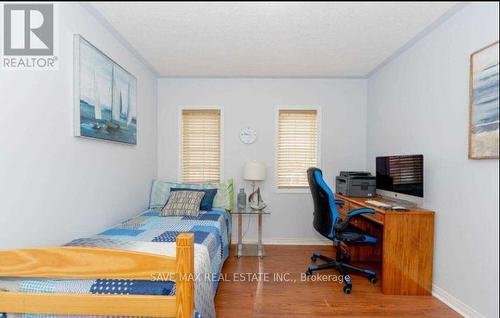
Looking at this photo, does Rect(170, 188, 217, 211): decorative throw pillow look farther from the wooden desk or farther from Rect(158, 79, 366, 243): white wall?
the wooden desk

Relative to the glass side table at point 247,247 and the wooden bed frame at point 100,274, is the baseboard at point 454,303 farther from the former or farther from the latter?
the wooden bed frame at point 100,274

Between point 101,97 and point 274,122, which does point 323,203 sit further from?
point 101,97

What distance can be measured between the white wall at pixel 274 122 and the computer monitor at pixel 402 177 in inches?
36.5

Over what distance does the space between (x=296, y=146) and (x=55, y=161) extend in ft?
9.82

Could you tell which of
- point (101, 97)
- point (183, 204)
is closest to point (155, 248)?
point (183, 204)

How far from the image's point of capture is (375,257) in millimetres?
3416

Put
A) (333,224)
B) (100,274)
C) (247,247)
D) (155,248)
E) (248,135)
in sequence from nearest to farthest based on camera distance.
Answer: (100,274)
(155,248)
(333,224)
(247,247)
(248,135)

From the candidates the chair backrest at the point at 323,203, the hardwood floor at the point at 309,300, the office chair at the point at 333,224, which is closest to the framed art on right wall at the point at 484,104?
the office chair at the point at 333,224

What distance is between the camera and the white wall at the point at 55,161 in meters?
1.58

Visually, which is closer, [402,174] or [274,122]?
[402,174]

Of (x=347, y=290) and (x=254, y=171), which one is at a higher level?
(x=254, y=171)

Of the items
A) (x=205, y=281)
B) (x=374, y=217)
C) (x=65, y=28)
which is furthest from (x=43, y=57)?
(x=374, y=217)

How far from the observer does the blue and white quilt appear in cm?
130

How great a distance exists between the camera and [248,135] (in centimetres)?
401
